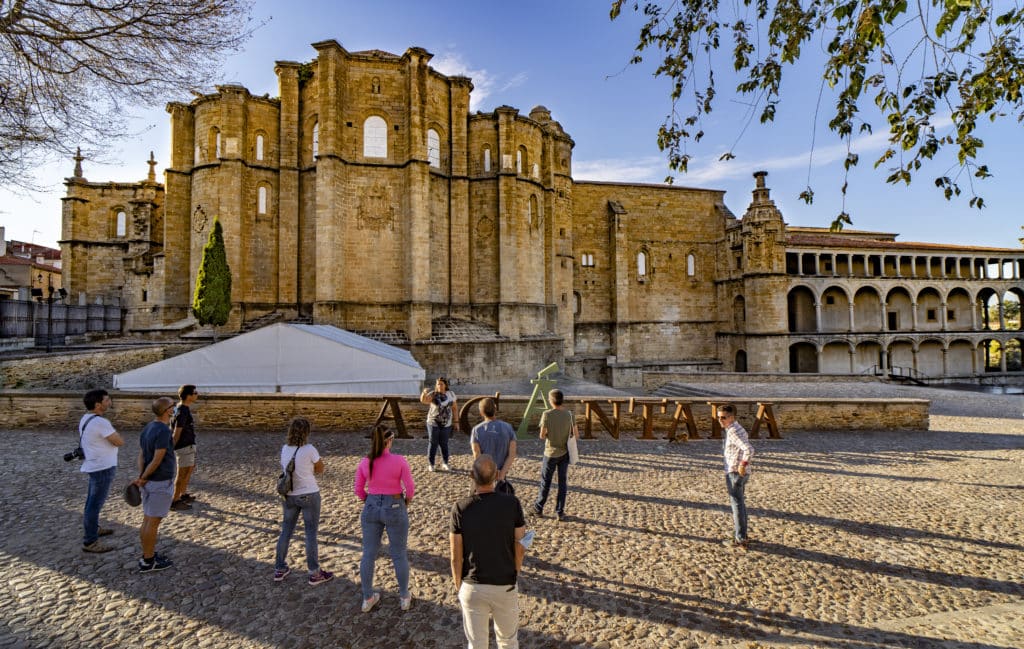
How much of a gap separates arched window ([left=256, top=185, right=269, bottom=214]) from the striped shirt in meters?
23.2

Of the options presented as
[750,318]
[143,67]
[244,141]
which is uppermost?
[244,141]

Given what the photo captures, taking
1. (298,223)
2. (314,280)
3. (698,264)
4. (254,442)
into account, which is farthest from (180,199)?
(698,264)

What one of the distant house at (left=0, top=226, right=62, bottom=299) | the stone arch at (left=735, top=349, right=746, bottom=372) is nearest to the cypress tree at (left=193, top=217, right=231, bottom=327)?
the distant house at (left=0, top=226, right=62, bottom=299)

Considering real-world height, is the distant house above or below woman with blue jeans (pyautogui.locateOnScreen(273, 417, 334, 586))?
above

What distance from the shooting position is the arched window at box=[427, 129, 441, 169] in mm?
23281

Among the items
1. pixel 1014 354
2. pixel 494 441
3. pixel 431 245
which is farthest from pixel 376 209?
pixel 1014 354

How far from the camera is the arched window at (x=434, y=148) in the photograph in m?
23.3

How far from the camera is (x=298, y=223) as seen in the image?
71.9 feet

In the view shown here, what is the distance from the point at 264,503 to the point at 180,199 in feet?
73.8

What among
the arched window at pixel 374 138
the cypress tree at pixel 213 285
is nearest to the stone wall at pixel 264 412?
the cypress tree at pixel 213 285

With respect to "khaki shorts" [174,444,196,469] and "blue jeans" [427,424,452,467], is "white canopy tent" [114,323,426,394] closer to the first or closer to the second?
"blue jeans" [427,424,452,467]

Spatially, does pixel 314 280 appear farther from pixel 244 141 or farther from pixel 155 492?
pixel 155 492

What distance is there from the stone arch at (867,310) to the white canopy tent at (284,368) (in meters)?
35.5

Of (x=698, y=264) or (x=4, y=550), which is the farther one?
(x=698, y=264)
